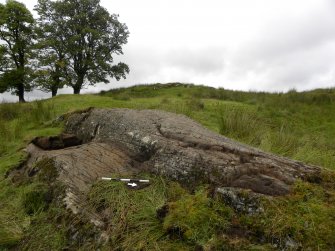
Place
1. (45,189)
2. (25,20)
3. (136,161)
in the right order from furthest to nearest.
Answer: (25,20)
(136,161)
(45,189)

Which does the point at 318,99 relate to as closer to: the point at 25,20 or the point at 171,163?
the point at 171,163

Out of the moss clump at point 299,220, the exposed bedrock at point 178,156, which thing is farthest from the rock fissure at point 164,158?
the moss clump at point 299,220

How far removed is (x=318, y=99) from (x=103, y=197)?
17.8 metres

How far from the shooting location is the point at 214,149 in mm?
4574

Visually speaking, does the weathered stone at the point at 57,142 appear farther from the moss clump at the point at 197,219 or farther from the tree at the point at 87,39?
the tree at the point at 87,39

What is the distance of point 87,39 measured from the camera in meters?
35.6

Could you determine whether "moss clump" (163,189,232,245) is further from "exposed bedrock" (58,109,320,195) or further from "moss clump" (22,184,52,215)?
"moss clump" (22,184,52,215)

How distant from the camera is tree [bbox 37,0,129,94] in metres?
34.1

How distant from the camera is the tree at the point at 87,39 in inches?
1341

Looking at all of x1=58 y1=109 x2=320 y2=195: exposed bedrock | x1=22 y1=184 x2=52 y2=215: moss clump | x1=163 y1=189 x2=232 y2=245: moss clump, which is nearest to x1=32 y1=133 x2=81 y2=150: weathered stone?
x1=58 y1=109 x2=320 y2=195: exposed bedrock

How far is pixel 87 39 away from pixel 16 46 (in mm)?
6602

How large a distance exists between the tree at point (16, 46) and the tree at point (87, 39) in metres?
2.38

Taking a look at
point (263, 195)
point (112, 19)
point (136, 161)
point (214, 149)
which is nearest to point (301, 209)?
point (263, 195)

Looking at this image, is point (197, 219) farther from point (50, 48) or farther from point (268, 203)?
point (50, 48)
